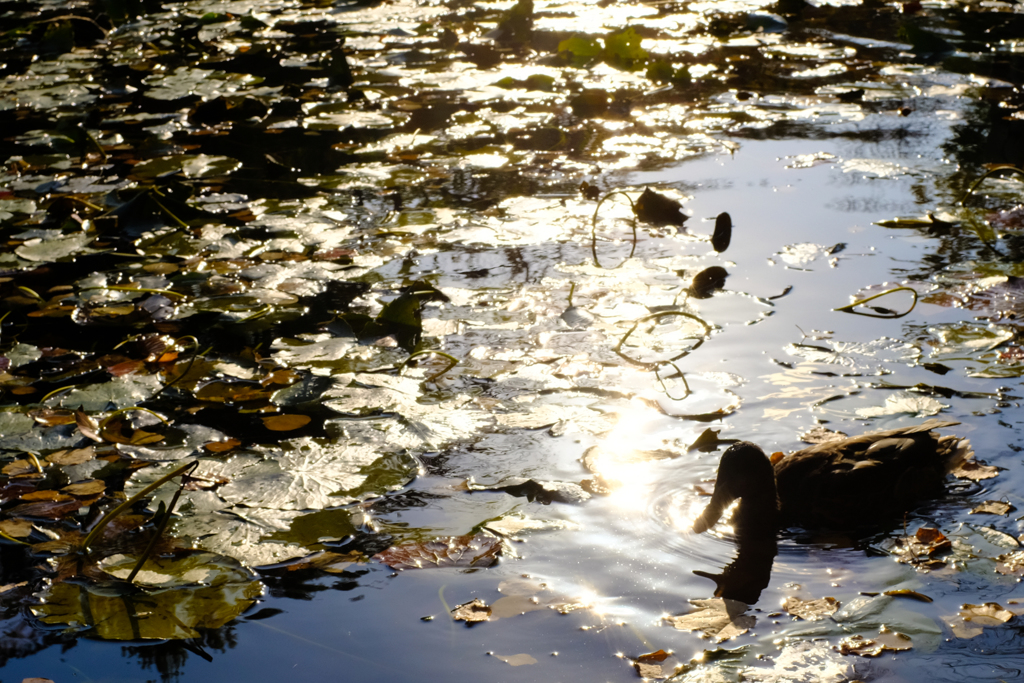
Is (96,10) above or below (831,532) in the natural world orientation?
above

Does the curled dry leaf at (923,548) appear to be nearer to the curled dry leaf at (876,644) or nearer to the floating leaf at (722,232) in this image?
the curled dry leaf at (876,644)

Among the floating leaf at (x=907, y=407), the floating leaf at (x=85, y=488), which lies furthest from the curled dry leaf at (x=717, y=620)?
the floating leaf at (x=85, y=488)

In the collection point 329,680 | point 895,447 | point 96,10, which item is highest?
point 96,10

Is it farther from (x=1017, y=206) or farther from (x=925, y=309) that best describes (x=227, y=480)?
(x=1017, y=206)

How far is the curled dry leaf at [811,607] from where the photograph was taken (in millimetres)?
2158

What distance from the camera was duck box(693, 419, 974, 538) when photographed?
96.8 inches

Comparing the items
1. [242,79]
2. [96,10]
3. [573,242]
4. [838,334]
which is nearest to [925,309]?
[838,334]

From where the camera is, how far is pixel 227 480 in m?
2.66

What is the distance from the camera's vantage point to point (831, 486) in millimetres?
2486

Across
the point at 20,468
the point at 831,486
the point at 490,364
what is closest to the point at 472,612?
the point at 831,486

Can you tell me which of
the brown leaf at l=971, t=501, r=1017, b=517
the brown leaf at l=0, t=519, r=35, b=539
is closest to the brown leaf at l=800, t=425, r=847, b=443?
the brown leaf at l=971, t=501, r=1017, b=517

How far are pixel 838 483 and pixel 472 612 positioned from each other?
1071mm

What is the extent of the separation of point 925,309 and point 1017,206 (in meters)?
1.40

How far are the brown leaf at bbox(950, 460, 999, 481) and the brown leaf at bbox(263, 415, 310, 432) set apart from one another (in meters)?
2.05
